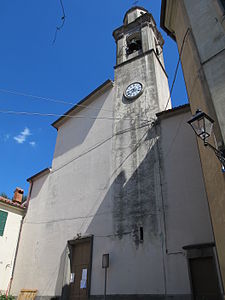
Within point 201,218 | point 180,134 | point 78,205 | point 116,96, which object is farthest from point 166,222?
point 116,96

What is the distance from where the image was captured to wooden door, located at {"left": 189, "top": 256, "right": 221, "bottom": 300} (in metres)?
6.01

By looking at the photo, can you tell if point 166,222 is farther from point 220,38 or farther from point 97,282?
point 220,38

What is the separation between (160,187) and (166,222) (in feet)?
3.94

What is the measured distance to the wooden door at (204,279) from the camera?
6.01 meters

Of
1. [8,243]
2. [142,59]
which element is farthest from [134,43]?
[8,243]

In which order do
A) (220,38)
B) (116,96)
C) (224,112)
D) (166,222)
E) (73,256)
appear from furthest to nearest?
1. (116,96)
2. (73,256)
3. (166,222)
4. (220,38)
5. (224,112)

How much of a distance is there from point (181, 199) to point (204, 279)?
2.26m

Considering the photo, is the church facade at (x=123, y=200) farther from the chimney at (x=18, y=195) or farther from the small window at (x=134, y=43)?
the chimney at (x=18, y=195)

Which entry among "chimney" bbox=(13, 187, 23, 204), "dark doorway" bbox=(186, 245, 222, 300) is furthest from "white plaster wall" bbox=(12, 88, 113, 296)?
"dark doorway" bbox=(186, 245, 222, 300)

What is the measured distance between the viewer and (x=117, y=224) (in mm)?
8633

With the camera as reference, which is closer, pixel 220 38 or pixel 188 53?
pixel 220 38

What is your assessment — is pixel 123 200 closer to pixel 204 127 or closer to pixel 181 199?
pixel 181 199

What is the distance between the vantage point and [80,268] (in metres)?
9.14

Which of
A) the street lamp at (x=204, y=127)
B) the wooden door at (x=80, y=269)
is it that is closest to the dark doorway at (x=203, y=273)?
the street lamp at (x=204, y=127)
